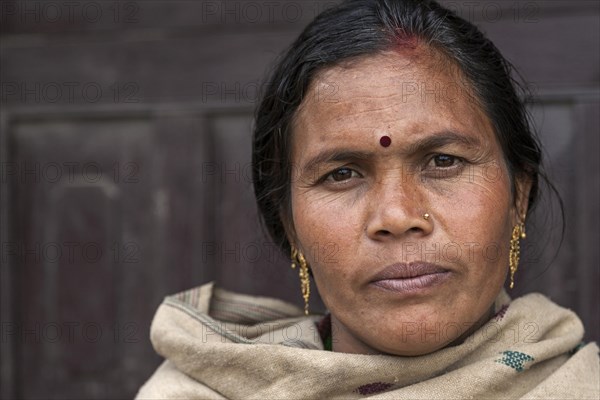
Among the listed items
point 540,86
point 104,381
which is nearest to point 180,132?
point 104,381

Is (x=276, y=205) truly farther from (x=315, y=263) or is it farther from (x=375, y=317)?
(x=375, y=317)

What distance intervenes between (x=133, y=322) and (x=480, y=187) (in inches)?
52.8

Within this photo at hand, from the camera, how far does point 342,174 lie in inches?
65.1

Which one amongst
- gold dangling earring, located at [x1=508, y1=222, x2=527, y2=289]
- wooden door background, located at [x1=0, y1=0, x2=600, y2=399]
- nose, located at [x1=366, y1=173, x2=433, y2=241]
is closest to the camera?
nose, located at [x1=366, y1=173, x2=433, y2=241]

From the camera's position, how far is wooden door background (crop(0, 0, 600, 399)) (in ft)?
7.89

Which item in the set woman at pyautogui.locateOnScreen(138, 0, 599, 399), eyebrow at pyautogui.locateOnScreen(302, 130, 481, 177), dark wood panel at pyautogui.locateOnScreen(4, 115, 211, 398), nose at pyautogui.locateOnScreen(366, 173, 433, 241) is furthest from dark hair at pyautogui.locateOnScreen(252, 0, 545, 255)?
dark wood panel at pyautogui.locateOnScreen(4, 115, 211, 398)

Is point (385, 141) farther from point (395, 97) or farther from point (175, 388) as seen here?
point (175, 388)

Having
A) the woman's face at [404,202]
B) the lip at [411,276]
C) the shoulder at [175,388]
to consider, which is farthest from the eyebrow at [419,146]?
the shoulder at [175,388]

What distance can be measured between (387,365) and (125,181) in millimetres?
1212

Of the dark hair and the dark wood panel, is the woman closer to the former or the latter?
the dark hair

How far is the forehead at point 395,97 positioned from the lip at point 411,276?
26 cm

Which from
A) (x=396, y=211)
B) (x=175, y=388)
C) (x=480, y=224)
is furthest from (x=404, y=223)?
(x=175, y=388)

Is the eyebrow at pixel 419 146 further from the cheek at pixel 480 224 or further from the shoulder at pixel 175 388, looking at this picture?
the shoulder at pixel 175 388

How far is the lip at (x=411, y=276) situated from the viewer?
1.51 meters
